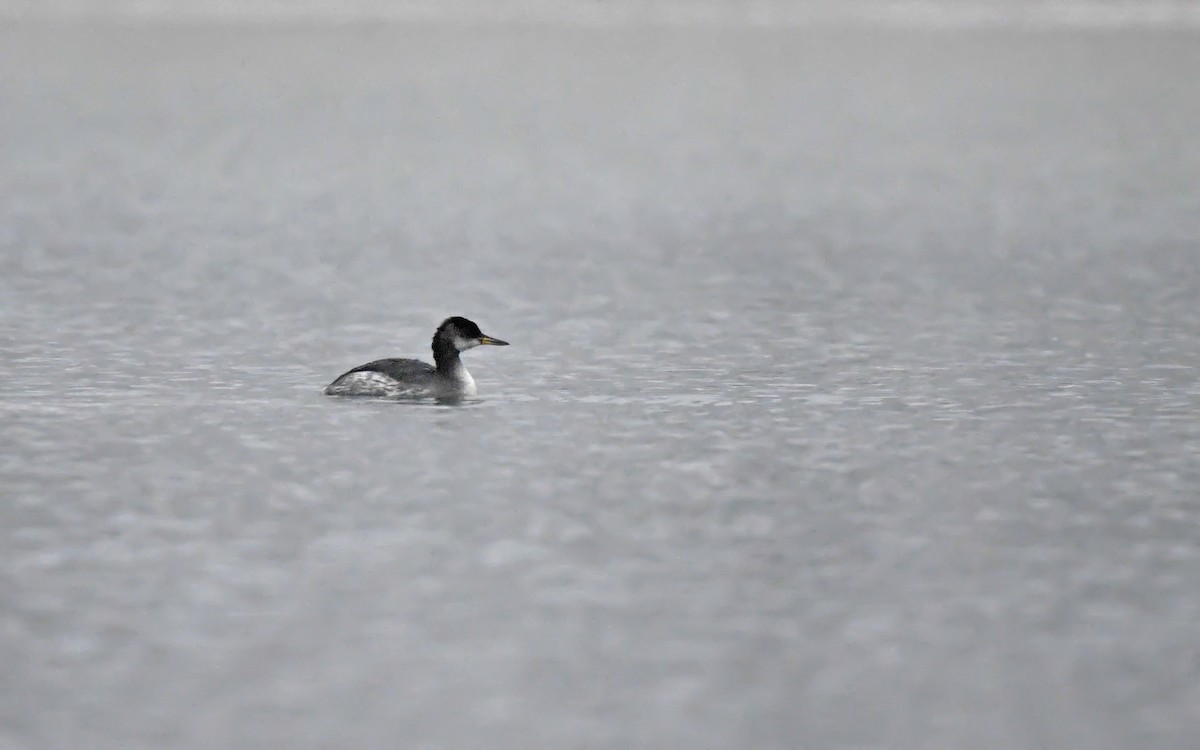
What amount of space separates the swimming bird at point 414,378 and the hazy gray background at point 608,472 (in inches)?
9.8

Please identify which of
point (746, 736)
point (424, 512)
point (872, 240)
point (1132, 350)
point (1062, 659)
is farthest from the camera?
point (872, 240)

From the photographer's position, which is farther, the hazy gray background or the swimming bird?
the swimming bird

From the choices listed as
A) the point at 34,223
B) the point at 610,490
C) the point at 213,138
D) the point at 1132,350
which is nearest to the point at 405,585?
the point at 610,490

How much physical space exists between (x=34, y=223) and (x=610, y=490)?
71.4 feet

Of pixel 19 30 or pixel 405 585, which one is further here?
pixel 19 30

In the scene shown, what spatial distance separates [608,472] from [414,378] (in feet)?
11.1

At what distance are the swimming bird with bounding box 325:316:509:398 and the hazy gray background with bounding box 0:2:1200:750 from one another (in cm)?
25

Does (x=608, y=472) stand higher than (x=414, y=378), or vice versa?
(x=414, y=378)

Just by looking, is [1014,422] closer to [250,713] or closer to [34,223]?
[250,713]

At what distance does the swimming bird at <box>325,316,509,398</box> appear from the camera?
18016mm

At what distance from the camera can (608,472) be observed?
15.1 metres

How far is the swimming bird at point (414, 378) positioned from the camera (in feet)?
59.1

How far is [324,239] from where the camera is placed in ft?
109

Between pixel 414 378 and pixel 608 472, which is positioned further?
pixel 414 378
